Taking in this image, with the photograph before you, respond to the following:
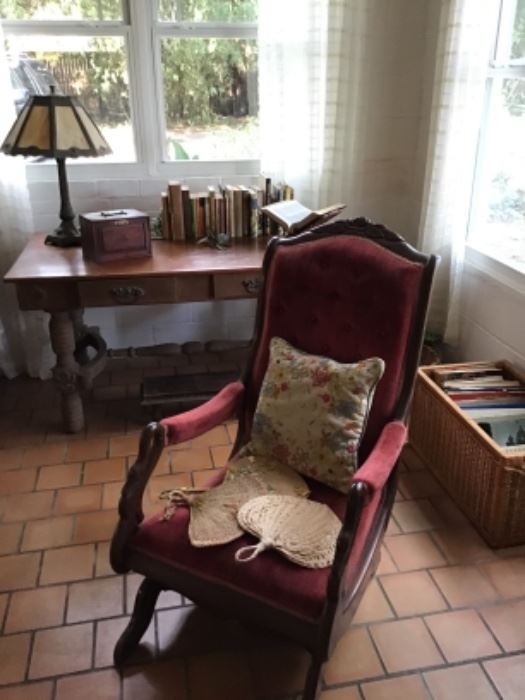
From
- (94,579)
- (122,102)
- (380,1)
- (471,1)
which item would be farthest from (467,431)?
(122,102)

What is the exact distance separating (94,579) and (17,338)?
58.5 inches

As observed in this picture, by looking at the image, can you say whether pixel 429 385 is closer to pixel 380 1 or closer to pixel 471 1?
pixel 471 1

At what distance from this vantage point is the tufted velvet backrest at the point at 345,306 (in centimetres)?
159

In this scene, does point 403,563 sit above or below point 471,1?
below

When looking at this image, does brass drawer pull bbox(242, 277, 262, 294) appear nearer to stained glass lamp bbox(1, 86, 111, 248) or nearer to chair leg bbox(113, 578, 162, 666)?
stained glass lamp bbox(1, 86, 111, 248)

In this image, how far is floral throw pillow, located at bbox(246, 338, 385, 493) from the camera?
155 centimetres

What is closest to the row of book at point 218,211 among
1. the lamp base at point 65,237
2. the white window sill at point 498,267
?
the lamp base at point 65,237

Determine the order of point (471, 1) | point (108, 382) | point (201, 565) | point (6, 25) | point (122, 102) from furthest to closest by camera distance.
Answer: point (108, 382) < point (122, 102) < point (6, 25) < point (471, 1) < point (201, 565)

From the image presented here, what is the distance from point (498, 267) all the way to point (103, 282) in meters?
1.55

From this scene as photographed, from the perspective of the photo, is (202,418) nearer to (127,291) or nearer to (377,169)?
(127,291)

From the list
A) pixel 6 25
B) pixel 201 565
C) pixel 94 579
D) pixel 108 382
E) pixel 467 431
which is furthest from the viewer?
pixel 108 382

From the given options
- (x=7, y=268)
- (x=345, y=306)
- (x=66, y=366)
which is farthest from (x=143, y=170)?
(x=345, y=306)

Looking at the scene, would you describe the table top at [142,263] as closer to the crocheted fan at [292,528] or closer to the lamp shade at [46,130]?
the lamp shade at [46,130]

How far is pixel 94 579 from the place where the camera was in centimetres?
181
